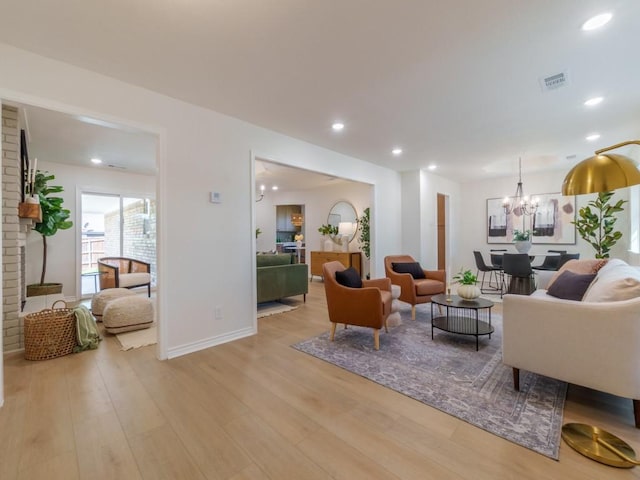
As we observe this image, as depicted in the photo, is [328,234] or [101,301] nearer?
[101,301]

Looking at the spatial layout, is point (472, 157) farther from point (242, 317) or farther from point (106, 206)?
point (106, 206)

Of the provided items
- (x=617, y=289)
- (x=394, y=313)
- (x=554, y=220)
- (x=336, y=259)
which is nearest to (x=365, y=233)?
(x=336, y=259)

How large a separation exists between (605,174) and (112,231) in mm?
7596

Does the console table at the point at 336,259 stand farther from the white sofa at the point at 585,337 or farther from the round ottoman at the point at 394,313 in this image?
the white sofa at the point at 585,337

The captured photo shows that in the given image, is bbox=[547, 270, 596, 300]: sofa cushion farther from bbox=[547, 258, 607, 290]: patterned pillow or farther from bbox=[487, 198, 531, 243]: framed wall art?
bbox=[487, 198, 531, 243]: framed wall art

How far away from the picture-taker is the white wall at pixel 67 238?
5.07 metres

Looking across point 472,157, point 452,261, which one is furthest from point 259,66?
point 452,261

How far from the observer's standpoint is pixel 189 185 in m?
3.06

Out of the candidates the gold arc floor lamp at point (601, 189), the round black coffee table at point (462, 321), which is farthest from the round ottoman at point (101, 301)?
the gold arc floor lamp at point (601, 189)

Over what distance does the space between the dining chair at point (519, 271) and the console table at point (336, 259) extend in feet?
10.3

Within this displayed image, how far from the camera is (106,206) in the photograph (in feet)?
19.7

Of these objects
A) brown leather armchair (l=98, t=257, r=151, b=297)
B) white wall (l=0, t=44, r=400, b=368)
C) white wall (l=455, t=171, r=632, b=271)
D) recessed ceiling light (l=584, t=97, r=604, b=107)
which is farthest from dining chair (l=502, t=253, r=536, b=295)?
brown leather armchair (l=98, t=257, r=151, b=297)

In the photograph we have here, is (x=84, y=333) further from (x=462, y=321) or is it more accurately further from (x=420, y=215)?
(x=420, y=215)

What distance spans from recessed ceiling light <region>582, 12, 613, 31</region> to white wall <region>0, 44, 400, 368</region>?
122 inches
